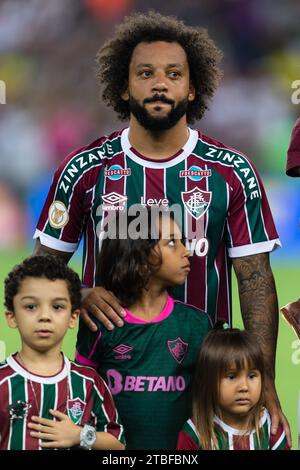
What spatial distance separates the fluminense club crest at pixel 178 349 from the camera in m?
3.32

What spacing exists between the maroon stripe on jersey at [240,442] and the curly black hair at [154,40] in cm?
152

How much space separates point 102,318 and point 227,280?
70 centimetres

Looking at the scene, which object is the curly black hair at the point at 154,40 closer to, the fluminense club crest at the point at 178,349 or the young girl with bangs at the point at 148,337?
the young girl with bangs at the point at 148,337

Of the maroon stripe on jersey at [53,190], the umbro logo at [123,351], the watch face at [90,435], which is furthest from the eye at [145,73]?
the watch face at [90,435]

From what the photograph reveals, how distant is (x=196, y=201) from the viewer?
3.71m

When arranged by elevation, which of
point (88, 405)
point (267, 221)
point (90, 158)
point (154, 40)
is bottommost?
point (88, 405)

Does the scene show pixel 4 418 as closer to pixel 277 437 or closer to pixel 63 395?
pixel 63 395

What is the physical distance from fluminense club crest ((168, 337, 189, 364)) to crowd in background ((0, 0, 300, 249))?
8900mm

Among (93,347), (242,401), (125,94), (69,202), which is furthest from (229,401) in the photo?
(125,94)

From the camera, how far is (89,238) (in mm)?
3793

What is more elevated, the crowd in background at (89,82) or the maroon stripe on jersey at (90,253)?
→ the crowd in background at (89,82)

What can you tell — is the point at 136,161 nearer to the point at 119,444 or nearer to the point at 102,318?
the point at 102,318

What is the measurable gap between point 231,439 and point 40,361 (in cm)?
70
